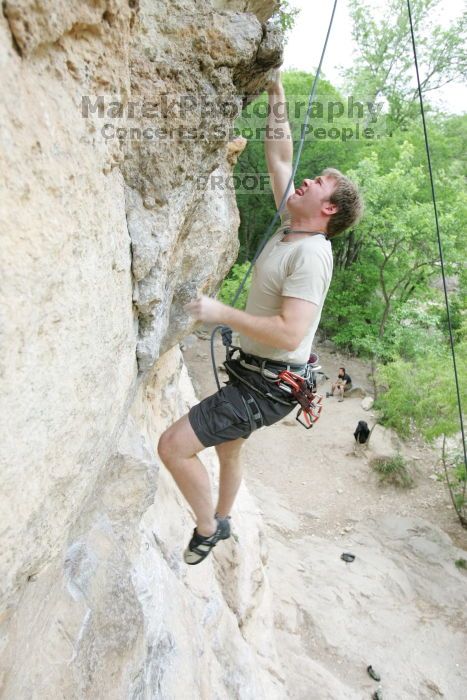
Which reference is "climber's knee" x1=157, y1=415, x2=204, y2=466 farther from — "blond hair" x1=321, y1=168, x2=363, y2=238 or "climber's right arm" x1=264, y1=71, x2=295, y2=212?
"climber's right arm" x1=264, y1=71, x2=295, y2=212

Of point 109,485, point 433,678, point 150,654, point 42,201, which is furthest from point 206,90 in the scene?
point 433,678

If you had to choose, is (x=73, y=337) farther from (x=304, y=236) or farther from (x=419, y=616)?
(x=419, y=616)

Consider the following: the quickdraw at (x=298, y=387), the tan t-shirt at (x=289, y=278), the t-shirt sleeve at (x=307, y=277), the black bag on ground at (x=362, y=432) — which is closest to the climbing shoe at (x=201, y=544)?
the quickdraw at (x=298, y=387)

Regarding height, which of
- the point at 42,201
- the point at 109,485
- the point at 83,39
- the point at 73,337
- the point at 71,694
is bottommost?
the point at 71,694

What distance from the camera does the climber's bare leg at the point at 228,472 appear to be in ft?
11.2

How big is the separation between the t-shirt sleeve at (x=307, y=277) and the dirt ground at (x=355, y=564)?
438cm

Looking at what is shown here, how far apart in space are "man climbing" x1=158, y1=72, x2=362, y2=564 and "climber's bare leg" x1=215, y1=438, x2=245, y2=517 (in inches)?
0.9

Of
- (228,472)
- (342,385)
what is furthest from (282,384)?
(342,385)

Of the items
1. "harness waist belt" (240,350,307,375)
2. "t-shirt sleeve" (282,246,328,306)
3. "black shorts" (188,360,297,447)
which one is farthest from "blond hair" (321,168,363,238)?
"black shorts" (188,360,297,447)

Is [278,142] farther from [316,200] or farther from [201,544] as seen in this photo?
[201,544]

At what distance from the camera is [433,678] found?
6758mm

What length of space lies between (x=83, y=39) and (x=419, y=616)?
28.6 feet

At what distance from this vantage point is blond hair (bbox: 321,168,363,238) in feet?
10.0

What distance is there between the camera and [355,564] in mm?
8891
